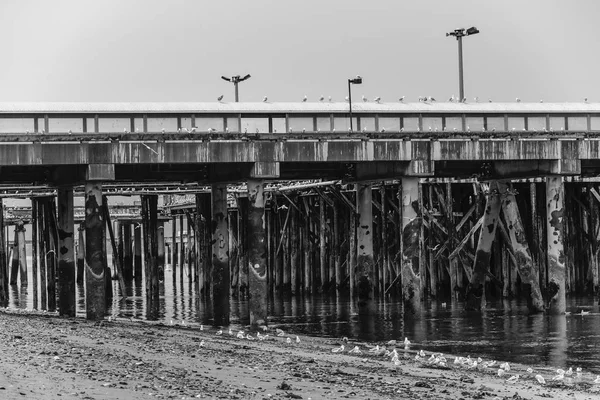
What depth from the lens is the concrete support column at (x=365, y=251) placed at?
146 feet

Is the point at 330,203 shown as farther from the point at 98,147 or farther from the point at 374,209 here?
the point at 98,147

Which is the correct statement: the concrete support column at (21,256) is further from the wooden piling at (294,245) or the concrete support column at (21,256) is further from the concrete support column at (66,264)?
the concrete support column at (66,264)

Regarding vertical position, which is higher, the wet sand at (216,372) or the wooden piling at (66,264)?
the wooden piling at (66,264)

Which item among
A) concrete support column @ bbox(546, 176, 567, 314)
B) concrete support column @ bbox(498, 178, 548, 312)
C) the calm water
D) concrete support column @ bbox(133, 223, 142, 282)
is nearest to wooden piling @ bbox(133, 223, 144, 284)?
concrete support column @ bbox(133, 223, 142, 282)

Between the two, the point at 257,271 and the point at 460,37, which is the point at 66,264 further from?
the point at 460,37

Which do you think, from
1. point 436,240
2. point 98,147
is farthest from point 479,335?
point 436,240

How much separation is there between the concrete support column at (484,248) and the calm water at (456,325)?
95 centimetres

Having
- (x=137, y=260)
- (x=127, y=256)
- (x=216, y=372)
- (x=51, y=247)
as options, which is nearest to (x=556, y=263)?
(x=216, y=372)

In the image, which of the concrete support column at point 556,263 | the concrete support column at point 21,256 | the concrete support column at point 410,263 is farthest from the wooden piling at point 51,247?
the concrete support column at point 21,256

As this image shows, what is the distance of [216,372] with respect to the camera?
23312 mm

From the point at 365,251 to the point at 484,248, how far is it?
4.54 metres

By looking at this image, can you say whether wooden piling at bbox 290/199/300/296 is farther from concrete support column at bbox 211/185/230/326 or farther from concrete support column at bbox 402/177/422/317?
concrete support column at bbox 402/177/422/317

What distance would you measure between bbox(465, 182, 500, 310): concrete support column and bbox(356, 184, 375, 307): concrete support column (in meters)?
4.11

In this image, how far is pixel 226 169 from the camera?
43812mm
